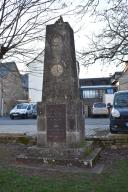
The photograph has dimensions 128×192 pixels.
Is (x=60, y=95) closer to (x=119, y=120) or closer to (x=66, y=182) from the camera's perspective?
(x=66, y=182)

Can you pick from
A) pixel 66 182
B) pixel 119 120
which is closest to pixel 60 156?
pixel 66 182

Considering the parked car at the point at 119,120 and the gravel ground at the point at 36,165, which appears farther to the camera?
the parked car at the point at 119,120

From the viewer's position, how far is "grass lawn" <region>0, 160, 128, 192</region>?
24.1 ft

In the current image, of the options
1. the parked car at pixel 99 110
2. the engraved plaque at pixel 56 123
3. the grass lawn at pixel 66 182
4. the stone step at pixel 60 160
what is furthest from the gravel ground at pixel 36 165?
the parked car at pixel 99 110

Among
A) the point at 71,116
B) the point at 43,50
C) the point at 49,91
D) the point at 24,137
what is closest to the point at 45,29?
the point at 43,50

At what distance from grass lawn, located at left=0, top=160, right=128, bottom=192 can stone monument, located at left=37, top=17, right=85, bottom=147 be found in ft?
6.67

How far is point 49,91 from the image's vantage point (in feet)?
36.6

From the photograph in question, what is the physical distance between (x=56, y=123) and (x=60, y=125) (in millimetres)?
123

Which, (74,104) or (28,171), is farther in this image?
(74,104)

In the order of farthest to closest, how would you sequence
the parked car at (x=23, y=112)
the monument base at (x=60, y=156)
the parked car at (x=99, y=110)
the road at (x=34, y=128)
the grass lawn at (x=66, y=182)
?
the parked car at (x=23, y=112) < the parked car at (x=99, y=110) < the road at (x=34, y=128) < the monument base at (x=60, y=156) < the grass lawn at (x=66, y=182)

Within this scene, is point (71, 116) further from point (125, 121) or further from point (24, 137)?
point (125, 121)

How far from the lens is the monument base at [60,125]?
35.3ft

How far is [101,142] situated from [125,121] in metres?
2.98

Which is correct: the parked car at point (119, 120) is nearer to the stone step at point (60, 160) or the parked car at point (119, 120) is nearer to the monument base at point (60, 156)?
the monument base at point (60, 156)
